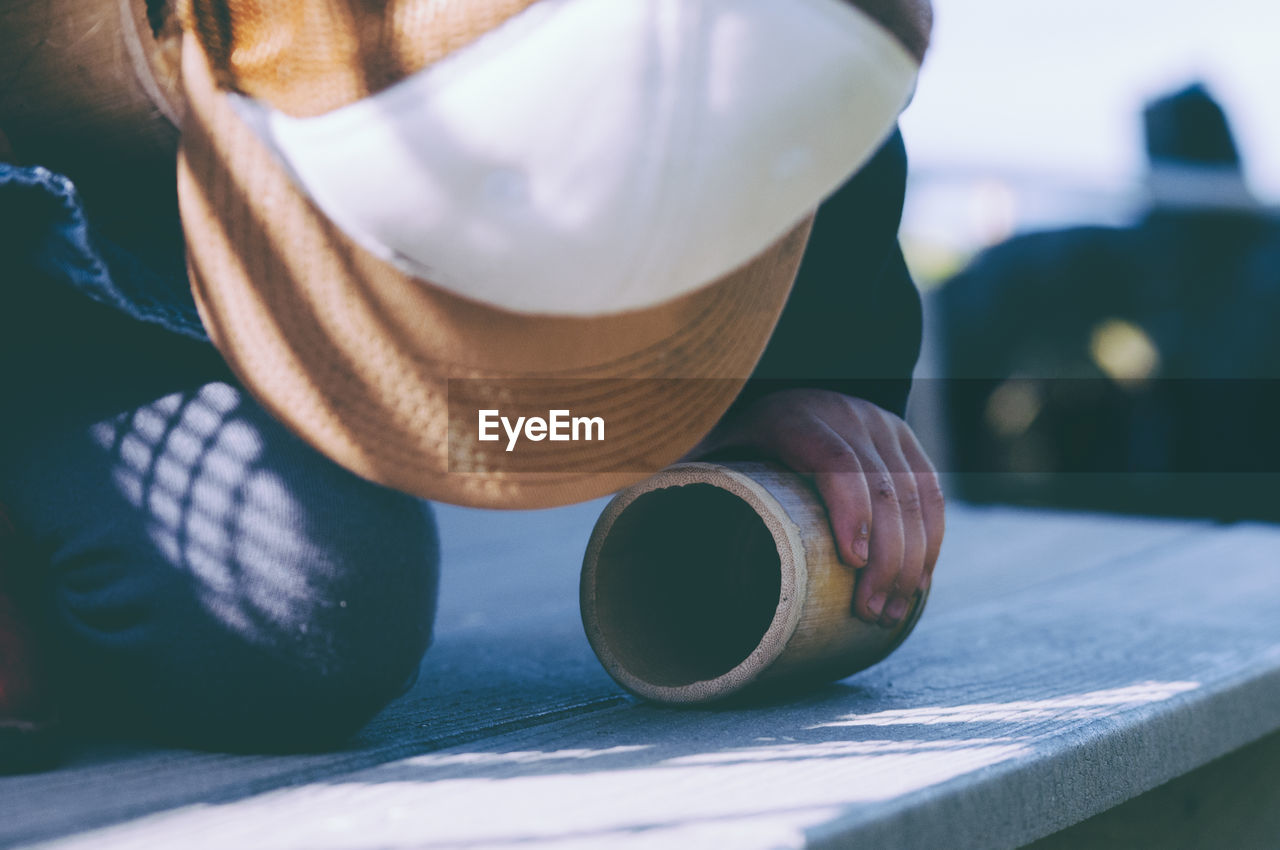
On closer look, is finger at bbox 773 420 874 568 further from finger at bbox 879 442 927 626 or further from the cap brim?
the cap brim

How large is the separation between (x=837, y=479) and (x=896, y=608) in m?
0.11

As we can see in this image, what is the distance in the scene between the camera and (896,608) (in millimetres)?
838

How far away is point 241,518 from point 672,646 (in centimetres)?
33

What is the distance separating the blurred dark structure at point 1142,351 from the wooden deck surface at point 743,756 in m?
1.45

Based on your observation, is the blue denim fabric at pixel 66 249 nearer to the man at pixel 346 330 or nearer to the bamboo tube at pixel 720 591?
the man at pixel 346 330

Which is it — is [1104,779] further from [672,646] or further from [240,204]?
[240,204]

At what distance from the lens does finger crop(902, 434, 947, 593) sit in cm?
85

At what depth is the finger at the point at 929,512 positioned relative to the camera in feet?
2.80

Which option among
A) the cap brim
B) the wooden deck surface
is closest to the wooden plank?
the wooden deck surface

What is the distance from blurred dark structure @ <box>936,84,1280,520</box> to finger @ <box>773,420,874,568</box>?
1.70 meters

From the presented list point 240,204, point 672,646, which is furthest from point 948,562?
point 240,204

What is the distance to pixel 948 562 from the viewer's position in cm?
157
